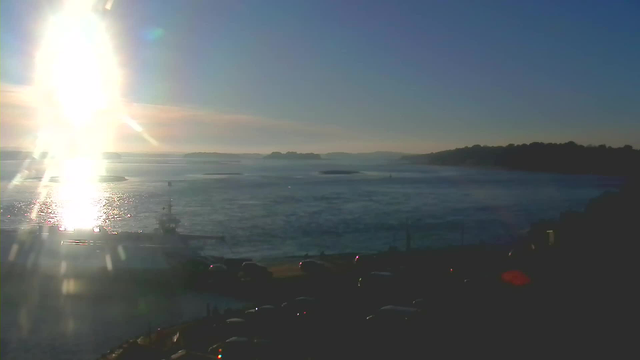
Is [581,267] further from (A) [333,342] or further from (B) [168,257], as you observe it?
(B) [168,257]

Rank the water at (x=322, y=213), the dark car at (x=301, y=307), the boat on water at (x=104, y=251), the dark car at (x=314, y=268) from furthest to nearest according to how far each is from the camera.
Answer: the water at (x=322, y=213) → the boat on water at (x=104, y=251) → the dark car at (x=314, y=268) → the dark car at (x=301, y=307)

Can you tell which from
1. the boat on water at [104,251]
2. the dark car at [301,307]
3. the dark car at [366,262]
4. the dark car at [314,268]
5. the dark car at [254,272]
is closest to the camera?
the dark car at [301,307]

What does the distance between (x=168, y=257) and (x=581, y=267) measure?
1140 cm

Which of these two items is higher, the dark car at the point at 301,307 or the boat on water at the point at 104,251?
the dark car at the point at 301,307

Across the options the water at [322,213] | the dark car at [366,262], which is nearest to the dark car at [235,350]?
the dark car at [366,262]

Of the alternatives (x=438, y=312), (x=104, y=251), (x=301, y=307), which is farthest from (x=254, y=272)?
(x=438, y=312)

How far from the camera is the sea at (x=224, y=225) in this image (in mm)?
9734

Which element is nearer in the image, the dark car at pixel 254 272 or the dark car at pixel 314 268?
the dark car at pixel 254 272

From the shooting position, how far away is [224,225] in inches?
955

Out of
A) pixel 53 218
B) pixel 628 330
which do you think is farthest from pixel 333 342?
pixel 53 218

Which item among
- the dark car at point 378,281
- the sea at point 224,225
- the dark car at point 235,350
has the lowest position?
the sea at point 224,225

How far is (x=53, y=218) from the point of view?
89.2 feet

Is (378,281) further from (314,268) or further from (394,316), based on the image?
(314,268)

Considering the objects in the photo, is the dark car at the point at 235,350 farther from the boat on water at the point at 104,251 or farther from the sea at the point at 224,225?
the boat on water at the point at 104,251
